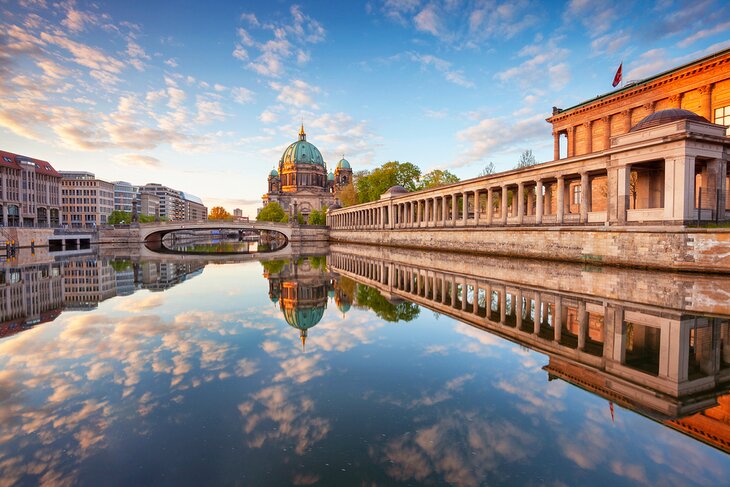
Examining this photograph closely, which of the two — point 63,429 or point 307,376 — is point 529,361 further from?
point 63,429

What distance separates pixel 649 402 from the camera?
18.9 ft

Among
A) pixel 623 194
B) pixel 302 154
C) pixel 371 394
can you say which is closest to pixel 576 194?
pixel 623 194

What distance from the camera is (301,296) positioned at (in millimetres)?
15781

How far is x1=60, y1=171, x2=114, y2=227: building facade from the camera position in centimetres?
12119

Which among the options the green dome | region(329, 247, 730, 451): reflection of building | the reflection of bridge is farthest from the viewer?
the reflection of bridge

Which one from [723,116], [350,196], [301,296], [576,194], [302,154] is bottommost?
[301,296]

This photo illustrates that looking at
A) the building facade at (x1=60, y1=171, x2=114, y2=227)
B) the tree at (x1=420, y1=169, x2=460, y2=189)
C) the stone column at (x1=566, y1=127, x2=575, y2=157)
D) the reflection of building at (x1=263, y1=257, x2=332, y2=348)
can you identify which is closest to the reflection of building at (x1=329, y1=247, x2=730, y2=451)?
the reflection of building at (x1=263, y1=257, x2=332, y2=348)

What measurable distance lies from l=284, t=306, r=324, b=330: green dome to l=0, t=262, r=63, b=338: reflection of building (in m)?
7.16

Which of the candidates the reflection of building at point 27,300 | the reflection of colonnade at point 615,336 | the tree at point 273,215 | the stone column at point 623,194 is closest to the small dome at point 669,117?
the stone column at point 623,194

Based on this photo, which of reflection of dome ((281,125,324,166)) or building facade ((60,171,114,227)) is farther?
reflection of dome ((281,125,324,166))

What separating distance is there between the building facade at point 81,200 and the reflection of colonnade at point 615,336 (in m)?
140

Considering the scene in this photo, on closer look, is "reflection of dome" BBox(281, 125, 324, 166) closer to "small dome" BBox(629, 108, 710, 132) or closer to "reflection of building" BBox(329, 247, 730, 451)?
"small dome" BBox(629, 108, 710, 132)

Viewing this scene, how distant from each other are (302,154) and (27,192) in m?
79.5

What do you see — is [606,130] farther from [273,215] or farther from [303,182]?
[303,182]
